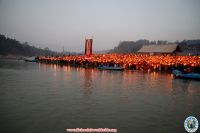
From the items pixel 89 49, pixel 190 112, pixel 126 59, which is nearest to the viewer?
pixel 190 112

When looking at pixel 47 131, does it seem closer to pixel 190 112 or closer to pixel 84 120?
pixel 84 120

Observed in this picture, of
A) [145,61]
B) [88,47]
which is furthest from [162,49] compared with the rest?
[88,47]

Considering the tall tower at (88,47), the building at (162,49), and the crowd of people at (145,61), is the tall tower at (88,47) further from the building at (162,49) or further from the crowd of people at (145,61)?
the building at (162,49)

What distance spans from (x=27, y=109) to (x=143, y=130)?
9703 millimetres

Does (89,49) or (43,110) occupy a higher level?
(89,49)

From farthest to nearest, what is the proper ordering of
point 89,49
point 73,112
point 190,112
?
point 89,49 → point 190,112 → point 73,112

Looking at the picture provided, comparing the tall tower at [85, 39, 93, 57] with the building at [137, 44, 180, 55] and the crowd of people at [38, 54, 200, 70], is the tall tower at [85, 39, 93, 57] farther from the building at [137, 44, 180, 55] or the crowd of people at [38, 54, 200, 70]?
the building at [137, 44, 180, 55]

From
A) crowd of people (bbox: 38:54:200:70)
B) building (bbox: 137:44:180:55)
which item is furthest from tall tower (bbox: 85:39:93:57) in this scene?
building (bbox: 137:44:180:55)

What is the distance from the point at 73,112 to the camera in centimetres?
1884

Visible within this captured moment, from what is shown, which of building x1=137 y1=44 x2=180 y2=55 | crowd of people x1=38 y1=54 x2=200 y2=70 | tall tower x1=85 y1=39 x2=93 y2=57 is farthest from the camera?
tall tower x1=85 y1=39 x2=93 y2=57

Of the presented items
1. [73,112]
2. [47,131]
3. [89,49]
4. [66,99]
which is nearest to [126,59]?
[89,49]

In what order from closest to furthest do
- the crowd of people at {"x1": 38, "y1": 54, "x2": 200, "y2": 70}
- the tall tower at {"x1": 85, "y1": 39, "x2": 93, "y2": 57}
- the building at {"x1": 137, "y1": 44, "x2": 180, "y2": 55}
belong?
the crowd of people at {"x1": 38, "y1": 54, "x2": 200, "y2": 70} → the building at {"x1": 137, "y1": 44, "x2": 180, "y2": 55} → the tall tower at {"x1": 85, "y1": 39, "x2": 93, "y2": 57}

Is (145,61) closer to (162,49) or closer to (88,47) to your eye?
(162,49)

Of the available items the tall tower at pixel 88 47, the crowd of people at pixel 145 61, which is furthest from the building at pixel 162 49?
the tall tower at pixel 88 47
